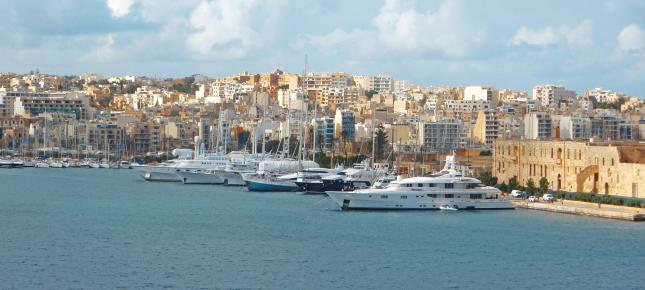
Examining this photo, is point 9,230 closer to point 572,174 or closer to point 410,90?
point 572,174

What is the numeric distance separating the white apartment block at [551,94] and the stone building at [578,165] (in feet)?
291

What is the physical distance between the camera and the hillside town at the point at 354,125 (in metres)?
55.6

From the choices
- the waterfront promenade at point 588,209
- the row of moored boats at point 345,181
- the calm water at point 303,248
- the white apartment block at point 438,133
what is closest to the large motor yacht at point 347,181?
the row of moored boats at point 345,181

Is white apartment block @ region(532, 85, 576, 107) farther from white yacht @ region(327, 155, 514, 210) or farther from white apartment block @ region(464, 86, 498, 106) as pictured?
white yacht @ region(327, 155, 514, 210)

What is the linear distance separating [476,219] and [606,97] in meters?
111

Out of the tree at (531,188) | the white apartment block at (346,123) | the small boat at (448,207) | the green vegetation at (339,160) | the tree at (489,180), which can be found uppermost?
the white apartment block at (346,123)

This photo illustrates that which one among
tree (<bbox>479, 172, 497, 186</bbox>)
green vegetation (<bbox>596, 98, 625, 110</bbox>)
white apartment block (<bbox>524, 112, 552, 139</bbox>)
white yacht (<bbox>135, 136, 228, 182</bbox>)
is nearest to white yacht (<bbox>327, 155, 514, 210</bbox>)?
tree (<bbox>479, 172, 497, 186</bbox>)

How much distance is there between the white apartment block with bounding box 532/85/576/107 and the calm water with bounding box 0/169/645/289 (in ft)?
320

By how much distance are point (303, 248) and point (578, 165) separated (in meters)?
18.8

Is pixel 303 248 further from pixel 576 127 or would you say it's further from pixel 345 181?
pixel 576 127

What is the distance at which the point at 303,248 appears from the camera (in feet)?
119

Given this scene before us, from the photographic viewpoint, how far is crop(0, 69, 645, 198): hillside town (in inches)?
2189

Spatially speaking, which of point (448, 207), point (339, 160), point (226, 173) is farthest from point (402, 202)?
point (339, 160)

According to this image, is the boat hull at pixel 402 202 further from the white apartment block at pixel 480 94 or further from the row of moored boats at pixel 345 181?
the white apartment block at pixel 480 94
